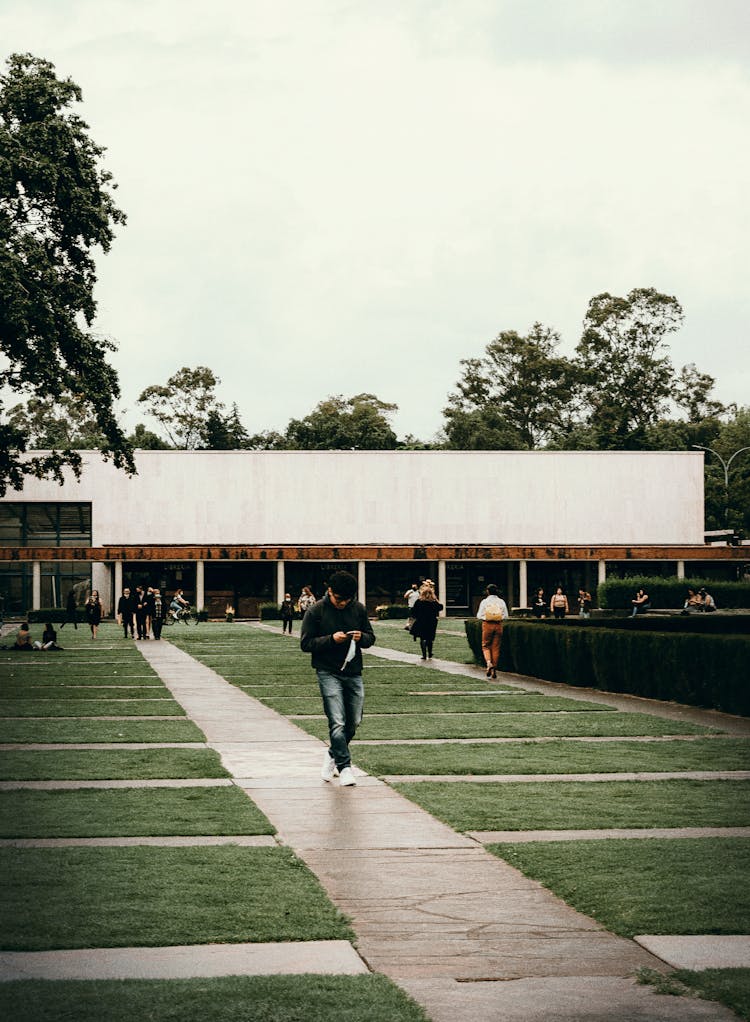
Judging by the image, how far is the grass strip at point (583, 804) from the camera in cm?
988

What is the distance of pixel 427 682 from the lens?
24.6 metres

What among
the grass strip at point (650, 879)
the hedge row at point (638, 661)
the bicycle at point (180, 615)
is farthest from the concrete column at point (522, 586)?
the grass strip at point (650, 879)

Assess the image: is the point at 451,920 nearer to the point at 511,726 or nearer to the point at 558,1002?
the point at 558,1002

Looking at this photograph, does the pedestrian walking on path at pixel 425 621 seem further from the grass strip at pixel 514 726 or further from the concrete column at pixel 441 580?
the concrete column at pixel 441 580

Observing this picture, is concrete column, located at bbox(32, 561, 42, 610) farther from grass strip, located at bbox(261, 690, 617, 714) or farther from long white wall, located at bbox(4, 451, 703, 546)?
grass strip, located at bbox(261, 690, 617, 714)

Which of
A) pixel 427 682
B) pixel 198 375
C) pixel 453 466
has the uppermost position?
pixel 198 375

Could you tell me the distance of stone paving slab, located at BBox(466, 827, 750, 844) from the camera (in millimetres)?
9273

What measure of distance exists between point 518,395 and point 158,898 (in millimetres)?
101076

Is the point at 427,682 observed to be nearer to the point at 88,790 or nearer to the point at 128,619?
the point at 88,790

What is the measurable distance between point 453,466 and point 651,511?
1043cm

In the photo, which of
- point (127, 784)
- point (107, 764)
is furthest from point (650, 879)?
point (107, 764)

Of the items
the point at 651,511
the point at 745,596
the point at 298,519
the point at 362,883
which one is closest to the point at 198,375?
the point at 298,519

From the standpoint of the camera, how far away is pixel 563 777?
12.3 meters

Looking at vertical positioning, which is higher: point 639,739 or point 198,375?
point 198,375
